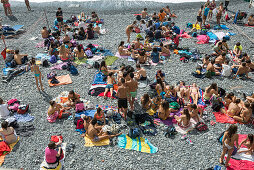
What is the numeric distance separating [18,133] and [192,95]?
23.8 ft

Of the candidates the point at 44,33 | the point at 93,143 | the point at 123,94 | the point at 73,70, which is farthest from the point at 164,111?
the point at 44,33

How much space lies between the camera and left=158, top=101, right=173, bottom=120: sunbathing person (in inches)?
344

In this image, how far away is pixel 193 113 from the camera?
877cm

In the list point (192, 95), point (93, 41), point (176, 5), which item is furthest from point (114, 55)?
point (176, 5)

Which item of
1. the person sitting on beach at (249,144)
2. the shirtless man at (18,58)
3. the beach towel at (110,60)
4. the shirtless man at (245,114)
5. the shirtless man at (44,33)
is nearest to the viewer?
the person sitting on beach at (249,144)

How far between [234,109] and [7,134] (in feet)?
27.5

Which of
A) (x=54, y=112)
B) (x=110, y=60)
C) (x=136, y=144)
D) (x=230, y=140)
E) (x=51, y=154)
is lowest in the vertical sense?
(x=136, y=144)

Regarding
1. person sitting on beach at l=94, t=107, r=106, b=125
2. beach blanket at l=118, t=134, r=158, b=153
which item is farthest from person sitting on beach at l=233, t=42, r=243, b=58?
person sitting on beach at l=94, t=107, r=106, b=125

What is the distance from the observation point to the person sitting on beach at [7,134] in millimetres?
7621

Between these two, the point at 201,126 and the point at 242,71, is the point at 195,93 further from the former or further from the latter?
the point at 242,71

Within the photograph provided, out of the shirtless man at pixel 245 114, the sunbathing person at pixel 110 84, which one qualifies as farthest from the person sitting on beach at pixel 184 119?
the sunbathing person at pixel 110 84

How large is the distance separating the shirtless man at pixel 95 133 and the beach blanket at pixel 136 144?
1.46 feet

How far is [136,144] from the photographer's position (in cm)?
790

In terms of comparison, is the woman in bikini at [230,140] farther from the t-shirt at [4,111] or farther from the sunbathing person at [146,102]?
the t-shirt at [4,111]
